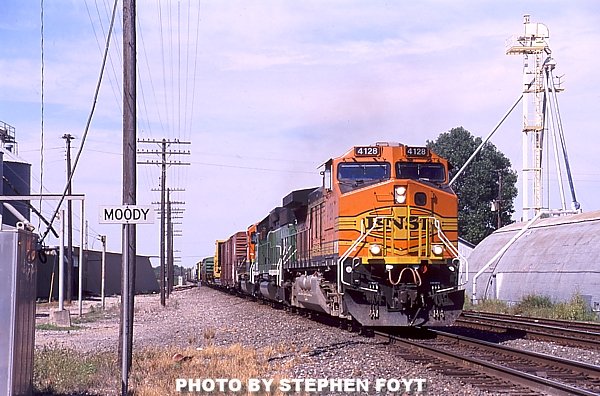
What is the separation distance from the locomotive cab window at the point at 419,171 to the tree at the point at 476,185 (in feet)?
182

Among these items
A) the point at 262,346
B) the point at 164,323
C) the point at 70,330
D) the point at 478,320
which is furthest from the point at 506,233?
the point at 262,346

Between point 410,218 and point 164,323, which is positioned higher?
point 410,218

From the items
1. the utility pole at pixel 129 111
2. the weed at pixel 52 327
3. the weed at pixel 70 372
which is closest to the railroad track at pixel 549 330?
the utility pole at pixel 129 111

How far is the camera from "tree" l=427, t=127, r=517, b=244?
240 ft

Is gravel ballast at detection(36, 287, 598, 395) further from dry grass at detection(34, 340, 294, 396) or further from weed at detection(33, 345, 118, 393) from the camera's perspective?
weed at detection(33, 345, 118, 393)

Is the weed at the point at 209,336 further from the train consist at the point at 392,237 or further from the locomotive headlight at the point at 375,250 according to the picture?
the locomotive headlight at the point at 375,250

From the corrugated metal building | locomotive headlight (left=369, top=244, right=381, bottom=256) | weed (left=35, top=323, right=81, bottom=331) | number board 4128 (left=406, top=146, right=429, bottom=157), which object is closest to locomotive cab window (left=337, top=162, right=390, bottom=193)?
number board 4128 (left=406, top=146, right=429, bottom=157)

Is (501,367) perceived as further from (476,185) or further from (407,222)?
(476,185)

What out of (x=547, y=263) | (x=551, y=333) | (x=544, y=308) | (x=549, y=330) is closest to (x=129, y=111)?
(x=551, y=333)

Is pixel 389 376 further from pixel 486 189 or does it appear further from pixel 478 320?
pixel 486 189

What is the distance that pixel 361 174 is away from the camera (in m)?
18.0

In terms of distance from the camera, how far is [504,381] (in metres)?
11.6

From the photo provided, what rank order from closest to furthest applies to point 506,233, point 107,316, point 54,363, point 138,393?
point 138,393 → point 54,363 → point 107,316 → point 506,233

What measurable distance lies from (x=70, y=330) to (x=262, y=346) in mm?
10084
